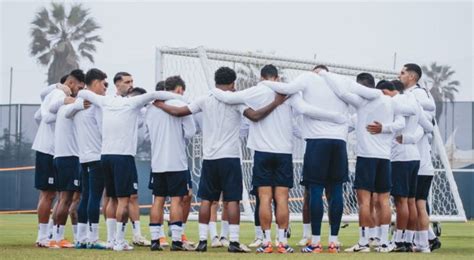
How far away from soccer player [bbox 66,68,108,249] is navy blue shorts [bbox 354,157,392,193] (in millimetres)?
3299

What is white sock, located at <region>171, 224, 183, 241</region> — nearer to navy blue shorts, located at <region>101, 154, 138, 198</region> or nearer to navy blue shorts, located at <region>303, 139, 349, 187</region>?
navy blue shorts, located at <region>101, 154, 138, 198</region>

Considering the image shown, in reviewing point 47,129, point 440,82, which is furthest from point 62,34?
point 47,129

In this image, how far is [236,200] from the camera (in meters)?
A: 14.0

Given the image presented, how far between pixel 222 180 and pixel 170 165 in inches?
27.6

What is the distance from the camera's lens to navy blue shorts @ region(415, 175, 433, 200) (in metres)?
15.7

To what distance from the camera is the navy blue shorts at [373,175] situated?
14.6 metres

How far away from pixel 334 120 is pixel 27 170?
23.1 meters

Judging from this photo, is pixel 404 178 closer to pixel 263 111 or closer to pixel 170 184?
pixel 263 111

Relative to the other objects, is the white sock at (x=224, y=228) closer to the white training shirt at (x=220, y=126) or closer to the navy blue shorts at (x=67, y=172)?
the white training shirt at (x=220, y=126)

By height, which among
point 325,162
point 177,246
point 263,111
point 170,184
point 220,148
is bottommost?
point 177,246

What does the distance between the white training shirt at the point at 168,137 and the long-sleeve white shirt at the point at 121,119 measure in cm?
20

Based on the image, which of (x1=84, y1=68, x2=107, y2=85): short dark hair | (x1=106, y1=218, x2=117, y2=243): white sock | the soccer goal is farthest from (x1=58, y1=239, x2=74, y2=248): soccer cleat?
the soccer goal

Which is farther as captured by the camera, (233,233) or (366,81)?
(366,81)

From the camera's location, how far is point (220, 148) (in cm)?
1415
